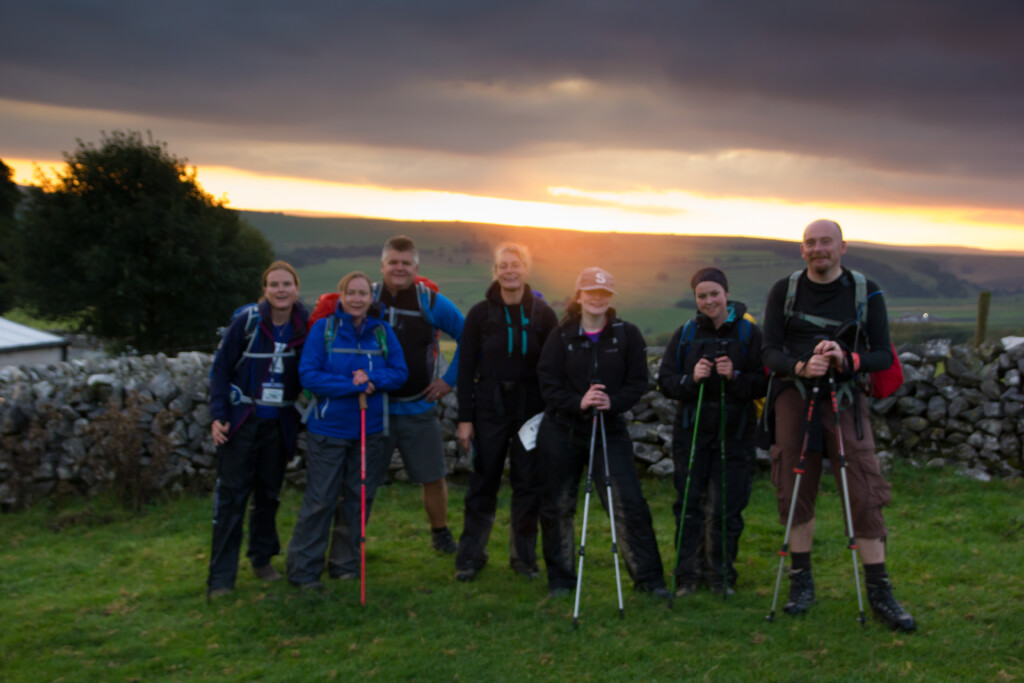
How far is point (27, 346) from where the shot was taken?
26422 millimetres

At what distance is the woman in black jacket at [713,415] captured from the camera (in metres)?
5.51

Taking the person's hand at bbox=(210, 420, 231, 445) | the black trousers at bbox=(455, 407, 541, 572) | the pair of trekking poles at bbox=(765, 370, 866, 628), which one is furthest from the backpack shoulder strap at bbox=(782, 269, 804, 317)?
the person's hand at bbox=(210, 420, 231, 445)

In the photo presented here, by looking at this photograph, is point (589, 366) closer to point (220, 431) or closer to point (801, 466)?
point (801, 466)

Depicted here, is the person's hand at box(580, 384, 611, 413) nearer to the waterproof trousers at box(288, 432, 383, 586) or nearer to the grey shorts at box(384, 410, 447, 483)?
the grey shorts at box(384, 410, 447, 483)

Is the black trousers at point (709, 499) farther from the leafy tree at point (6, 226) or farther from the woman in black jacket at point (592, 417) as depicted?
the leafy tree at point (6, 226)

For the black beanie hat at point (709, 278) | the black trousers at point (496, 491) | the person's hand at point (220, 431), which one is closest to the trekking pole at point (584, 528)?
the black trousers at point (496, 491)

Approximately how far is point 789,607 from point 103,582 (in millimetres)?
5403

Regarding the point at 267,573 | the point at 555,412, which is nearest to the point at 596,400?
the point at 555,412

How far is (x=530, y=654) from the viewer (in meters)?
4.79

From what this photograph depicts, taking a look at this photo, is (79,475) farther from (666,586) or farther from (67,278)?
(67,278)

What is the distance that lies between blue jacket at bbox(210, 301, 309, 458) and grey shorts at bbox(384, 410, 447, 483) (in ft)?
2.76

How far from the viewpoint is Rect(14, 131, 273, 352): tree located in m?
34.2

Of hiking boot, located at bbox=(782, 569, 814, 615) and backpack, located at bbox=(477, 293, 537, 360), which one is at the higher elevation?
backpack, located at bbox=(477, 293, 537, 360)

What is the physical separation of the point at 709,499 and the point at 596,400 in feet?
4.07
